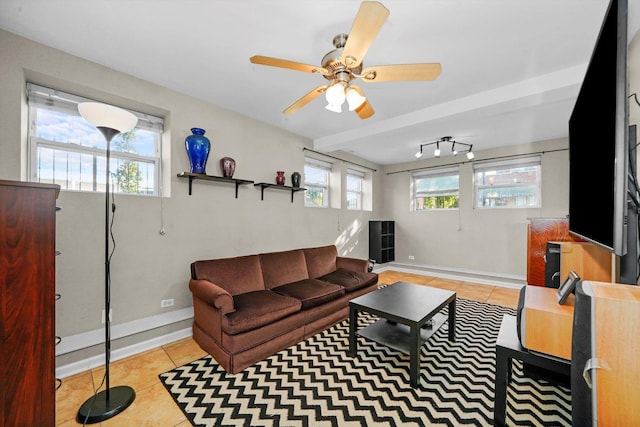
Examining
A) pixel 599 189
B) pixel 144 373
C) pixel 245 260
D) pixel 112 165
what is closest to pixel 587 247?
pixel 599 189

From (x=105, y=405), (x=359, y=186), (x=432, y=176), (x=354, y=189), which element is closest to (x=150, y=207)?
(x=105, y=405)

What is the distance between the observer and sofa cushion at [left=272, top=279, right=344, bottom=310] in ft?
8.56

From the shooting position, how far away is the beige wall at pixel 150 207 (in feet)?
6.37

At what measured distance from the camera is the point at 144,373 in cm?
205

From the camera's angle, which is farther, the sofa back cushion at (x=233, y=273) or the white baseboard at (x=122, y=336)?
the sofa back cushion at (x=233, y=273)

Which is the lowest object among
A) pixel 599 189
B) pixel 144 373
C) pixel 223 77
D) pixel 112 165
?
pixel 144 373

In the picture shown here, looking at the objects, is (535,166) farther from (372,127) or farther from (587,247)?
(587,247)

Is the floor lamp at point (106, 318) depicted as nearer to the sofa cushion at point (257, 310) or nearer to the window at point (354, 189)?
the sofa cushion at point (257, 310)

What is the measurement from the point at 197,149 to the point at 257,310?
5.71 feet

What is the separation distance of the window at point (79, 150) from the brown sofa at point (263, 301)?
1101 mm

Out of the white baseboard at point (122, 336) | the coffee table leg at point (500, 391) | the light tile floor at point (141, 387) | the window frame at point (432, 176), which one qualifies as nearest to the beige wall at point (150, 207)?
the white baseboard at point (122, 336)

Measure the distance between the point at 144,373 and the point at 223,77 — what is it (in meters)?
2.62

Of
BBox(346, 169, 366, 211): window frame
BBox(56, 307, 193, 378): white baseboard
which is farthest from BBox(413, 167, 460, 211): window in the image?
BBox(56, 307, 193, 378): white baseboard

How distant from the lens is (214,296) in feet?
6.82
